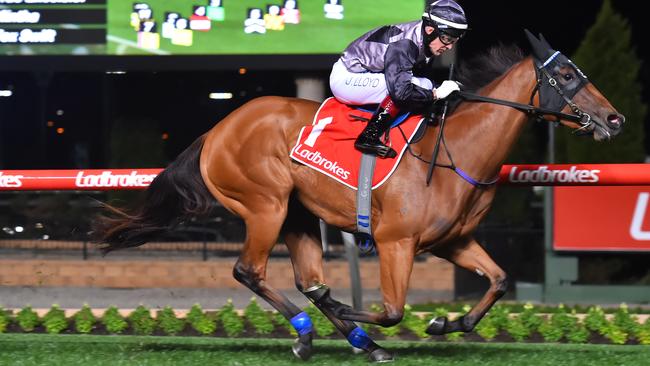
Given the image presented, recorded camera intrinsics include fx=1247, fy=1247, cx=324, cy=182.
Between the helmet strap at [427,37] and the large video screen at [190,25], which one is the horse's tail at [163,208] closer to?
the helmet strap at [427,37]

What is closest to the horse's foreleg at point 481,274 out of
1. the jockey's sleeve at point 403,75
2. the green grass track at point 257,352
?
the green grass track at point 257,352

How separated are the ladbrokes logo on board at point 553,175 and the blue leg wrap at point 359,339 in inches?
53.3

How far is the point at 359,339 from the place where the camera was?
6.51 metres

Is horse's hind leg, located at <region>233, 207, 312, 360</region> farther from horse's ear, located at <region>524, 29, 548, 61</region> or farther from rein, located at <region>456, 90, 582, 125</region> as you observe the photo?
horse's ear, located at <region>524, 29, 548, 61</region>

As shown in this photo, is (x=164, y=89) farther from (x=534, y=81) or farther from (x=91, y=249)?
(x=534, y=81)

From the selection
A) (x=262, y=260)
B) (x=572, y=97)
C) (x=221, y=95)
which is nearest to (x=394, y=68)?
(x=572, y=97)

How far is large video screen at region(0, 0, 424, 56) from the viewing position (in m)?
10.2

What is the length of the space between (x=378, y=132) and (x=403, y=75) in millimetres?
328

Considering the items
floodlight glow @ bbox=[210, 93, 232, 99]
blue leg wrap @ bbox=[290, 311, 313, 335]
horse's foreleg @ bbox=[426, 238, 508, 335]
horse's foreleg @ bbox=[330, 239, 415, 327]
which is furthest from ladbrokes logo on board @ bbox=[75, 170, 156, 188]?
floodlight glow @ bbox=[210, 93, 232, 99]

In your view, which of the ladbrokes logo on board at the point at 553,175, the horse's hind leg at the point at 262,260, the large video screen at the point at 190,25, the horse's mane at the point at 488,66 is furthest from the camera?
the large video screen at the point at 190,25

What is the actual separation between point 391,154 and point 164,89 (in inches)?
367

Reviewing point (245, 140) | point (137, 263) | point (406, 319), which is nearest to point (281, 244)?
point (137, 263)

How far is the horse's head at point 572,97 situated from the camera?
20.1ft

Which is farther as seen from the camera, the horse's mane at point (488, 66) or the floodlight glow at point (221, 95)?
the floodlight glow at point (221, 95)
